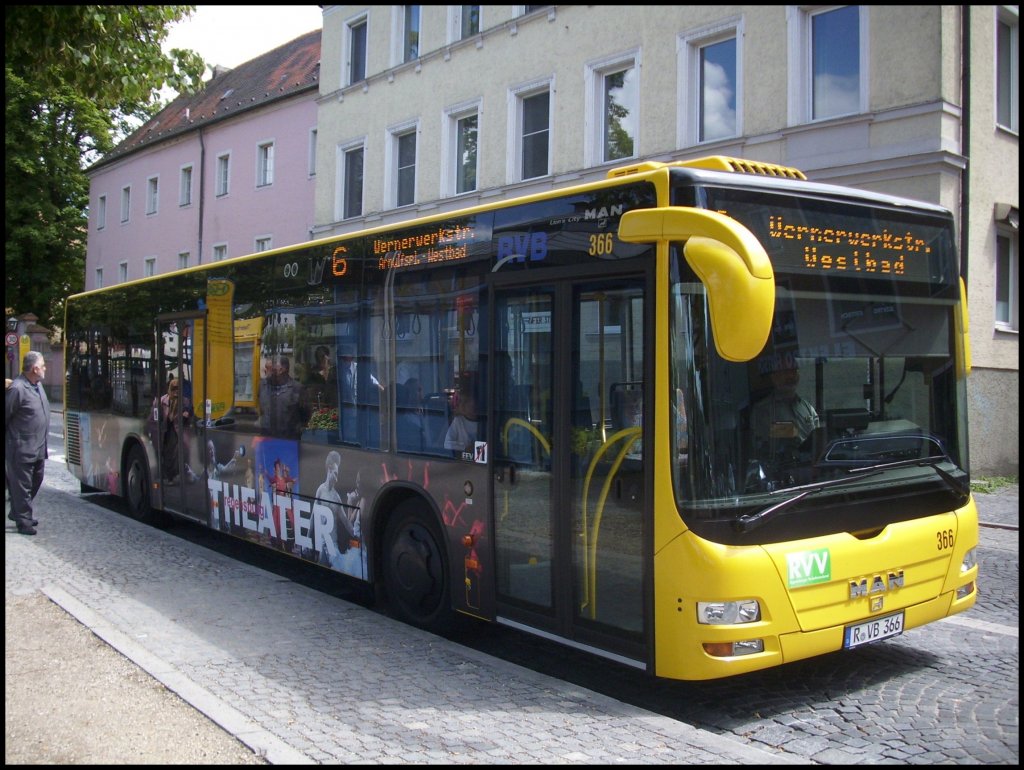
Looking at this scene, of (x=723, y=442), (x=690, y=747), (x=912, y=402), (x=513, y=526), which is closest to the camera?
(x=690, y=747)

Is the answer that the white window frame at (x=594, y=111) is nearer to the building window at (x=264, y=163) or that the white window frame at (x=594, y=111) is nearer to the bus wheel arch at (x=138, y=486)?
the bus wheel arch at (x=138, y=486)

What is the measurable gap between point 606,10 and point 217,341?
1324 centimetres

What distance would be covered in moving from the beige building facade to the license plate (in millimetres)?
11202

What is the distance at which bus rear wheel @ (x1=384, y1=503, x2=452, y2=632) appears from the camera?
660cm

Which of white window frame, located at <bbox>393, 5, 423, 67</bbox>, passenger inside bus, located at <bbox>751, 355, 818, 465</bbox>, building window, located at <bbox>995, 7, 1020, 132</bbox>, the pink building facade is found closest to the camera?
passenger inside bus, located at <bbox>751, 355, 818, 465</bbox>

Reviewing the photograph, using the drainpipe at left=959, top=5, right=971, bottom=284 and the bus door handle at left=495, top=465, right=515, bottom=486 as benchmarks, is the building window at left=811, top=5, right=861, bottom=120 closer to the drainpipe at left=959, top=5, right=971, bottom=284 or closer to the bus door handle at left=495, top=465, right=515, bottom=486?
the drainpipe at left=959, top=5, right=971, bottom=284

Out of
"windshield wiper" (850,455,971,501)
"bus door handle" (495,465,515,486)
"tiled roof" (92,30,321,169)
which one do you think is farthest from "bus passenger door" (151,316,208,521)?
"tiled roof" (92,30,321,169)

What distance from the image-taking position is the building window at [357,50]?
2698 centimetres

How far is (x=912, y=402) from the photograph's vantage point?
5496 millimetres

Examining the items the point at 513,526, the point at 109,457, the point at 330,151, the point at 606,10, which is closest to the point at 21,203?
the point at 330,151

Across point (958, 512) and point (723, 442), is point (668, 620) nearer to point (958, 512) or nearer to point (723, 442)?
point (723, 442)

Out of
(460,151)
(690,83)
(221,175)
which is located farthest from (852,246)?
(221,175)

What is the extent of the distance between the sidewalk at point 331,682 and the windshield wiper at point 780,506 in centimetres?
100

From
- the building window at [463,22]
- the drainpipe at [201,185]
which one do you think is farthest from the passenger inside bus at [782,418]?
the drainpipe at [201,185]
